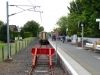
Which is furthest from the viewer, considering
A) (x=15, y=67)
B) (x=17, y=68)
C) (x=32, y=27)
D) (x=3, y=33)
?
(x=32, y=27)

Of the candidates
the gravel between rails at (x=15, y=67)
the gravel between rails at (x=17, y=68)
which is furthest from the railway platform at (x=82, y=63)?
the gravel between rails at (x=15, y=67)

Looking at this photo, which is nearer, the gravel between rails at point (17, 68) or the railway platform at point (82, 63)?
the railway platform at point (82, 63)

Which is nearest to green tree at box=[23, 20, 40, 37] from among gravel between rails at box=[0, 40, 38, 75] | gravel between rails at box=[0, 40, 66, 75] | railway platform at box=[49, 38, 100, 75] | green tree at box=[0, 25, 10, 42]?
green tree at box=[0, 25, 10, 42]

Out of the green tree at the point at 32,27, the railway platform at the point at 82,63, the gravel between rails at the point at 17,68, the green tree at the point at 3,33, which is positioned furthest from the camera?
the green tree at the point at 32,27

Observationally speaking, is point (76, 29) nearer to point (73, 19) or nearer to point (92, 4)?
point (73, 19)

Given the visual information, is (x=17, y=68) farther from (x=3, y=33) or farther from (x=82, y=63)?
(x=3, y=33)

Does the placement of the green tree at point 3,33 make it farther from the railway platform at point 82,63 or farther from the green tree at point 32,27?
the green tree at point 32,27

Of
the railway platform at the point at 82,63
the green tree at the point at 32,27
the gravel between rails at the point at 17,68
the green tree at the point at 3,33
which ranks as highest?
the green tree at the point at 32,27

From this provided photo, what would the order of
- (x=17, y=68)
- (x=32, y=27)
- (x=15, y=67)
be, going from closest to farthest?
(x=17, y=68), (x=15, y=67), (x=32, y=27)

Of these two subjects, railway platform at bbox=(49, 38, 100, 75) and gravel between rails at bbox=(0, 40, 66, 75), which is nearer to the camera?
railway platform at bbox=(49, 38, 100, 75)

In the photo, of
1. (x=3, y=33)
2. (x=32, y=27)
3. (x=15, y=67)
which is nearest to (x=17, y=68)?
(x=15, y=67)

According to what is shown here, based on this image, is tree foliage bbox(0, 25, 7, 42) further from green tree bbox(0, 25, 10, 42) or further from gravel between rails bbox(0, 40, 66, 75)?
gravel between rails bbox(0, 40, 66, 75)

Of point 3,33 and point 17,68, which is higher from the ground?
point 3,33

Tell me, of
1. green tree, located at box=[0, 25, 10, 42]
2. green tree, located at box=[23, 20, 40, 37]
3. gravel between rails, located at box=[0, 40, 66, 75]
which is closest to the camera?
gravel between rails, located at box=[0, 40, 66, 75]
